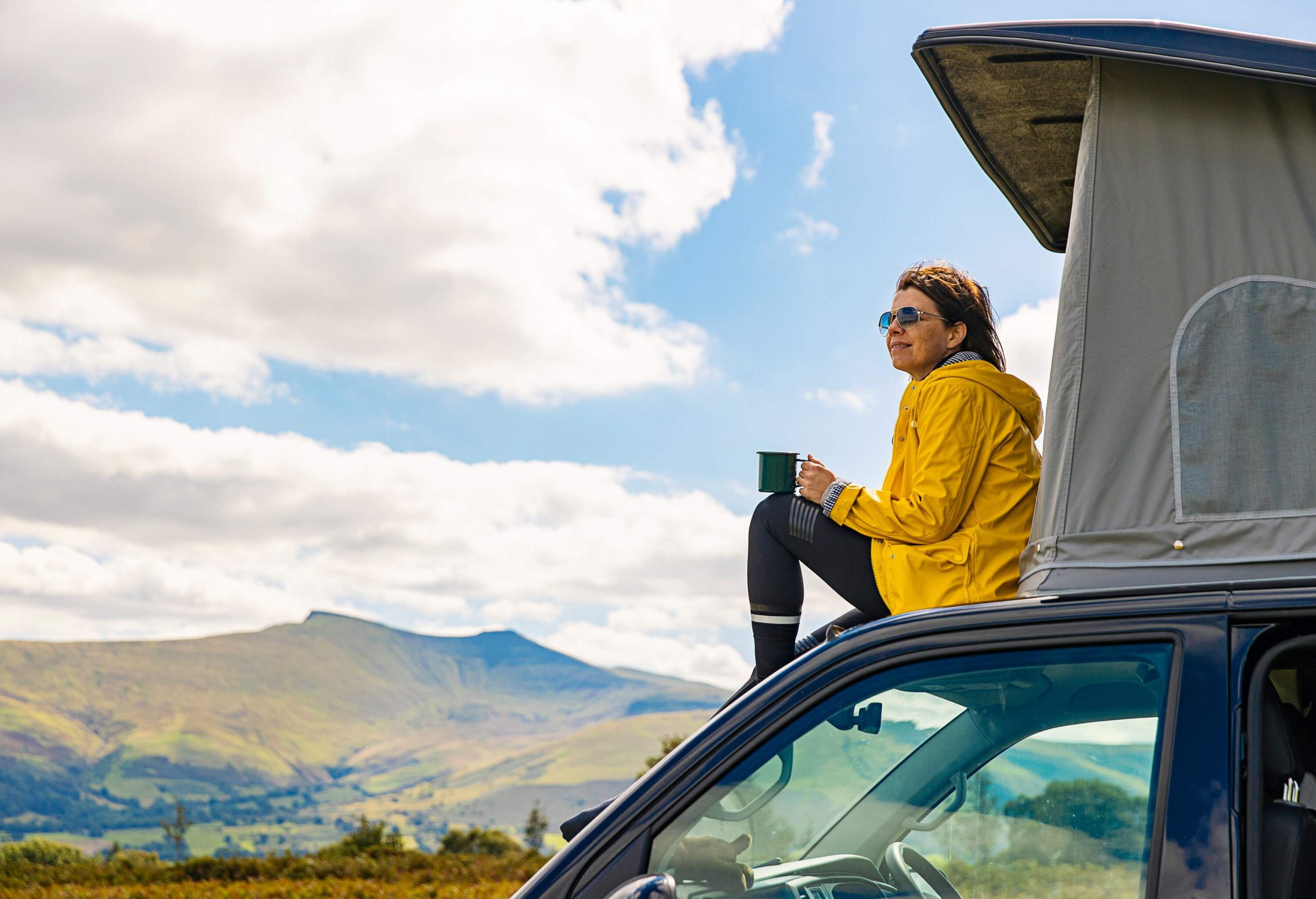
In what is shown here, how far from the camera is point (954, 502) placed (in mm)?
3086

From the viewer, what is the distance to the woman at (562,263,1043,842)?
3.07 meters

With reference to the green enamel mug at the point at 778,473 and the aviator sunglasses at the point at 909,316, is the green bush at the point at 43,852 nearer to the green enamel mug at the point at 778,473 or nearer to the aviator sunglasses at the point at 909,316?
the green enamel mug at the point at 778,473

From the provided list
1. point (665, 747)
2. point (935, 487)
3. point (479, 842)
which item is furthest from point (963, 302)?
point (479, 842)

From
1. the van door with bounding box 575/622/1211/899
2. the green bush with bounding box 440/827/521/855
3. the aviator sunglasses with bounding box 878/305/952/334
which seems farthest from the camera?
the green bush with bounding box 440/827/521/855

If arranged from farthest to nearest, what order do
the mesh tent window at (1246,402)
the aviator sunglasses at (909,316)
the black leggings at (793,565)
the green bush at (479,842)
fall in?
the green bush at (479,842)
the aviator sunglasses at (909,316)
the black leggings at (793,565)
the mesh tent window at (1246,402)

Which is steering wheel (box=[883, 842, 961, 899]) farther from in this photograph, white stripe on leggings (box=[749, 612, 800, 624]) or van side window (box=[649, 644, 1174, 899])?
white stripe on leggings (box=[749, 612, 800, 624])

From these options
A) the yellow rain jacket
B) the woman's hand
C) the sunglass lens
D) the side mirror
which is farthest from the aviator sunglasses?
the side mirror

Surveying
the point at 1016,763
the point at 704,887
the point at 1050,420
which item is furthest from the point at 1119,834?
the point at 1050,420

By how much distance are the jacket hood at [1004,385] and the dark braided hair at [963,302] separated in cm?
22

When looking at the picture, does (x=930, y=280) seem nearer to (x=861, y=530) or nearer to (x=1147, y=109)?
(x=861, y=530)

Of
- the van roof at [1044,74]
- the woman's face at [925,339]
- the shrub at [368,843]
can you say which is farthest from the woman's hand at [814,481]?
the shrub at [368,843]

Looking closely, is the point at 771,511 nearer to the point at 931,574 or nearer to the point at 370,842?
the point at 931,574

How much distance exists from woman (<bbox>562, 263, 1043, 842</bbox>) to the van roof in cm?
70

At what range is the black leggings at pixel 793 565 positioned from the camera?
3.19 m
